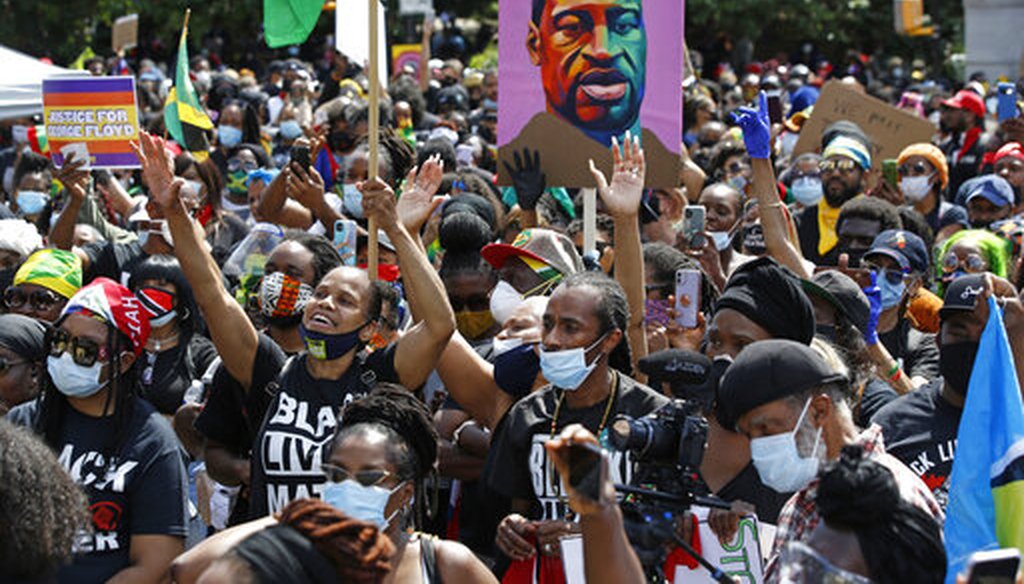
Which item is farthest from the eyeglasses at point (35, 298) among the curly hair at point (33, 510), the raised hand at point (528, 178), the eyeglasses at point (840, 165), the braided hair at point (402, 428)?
the eyeglasses at point (840, 165)

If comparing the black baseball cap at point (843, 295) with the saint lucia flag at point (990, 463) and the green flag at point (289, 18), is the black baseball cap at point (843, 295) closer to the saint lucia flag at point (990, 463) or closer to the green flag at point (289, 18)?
the saint lucia flag at point (990, 463)

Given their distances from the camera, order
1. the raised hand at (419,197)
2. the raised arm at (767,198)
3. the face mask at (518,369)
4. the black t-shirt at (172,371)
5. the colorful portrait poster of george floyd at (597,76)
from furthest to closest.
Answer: the colorful portrait poster of george floyd at (597,76) < the raised arm at (767,198) < the black t-shirt at (172,371) < the raised hand at (419,197) < the face mask at (518,369)

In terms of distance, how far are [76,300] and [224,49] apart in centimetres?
2557

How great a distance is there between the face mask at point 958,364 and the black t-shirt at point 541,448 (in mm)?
884

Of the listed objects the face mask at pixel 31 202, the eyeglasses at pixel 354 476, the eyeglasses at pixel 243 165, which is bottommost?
the face mask at pixel 31 202

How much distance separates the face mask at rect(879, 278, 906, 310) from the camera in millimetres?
6520

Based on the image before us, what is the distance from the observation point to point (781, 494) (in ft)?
13.5

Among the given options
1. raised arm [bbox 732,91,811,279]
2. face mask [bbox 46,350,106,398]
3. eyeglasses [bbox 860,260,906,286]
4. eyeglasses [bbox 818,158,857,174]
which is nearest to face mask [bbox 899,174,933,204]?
eyeglasses [bbox 818,158,857,174]

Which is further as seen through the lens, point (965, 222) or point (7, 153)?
point (7, 153)

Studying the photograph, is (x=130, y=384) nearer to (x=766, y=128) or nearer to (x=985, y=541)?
(x=985, y=541)

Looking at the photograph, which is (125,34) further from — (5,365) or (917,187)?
(5,365)

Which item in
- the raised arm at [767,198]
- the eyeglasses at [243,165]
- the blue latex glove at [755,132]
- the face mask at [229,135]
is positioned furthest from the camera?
the face mask at [229,135]

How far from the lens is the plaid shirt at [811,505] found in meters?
3.36

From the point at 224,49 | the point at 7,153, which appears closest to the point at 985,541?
the point at 7,153
